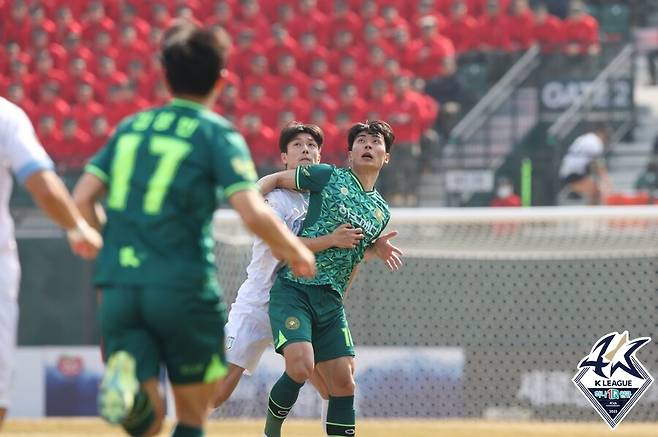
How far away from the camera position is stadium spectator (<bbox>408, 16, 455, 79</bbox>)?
17.2 metres

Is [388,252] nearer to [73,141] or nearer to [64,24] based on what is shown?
[73,141]

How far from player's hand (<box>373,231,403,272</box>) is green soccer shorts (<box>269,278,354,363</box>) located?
0.37 metres

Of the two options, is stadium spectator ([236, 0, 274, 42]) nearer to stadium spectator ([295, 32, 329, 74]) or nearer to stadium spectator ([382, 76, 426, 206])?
stadium spectator ([295, 32, 329, 74])

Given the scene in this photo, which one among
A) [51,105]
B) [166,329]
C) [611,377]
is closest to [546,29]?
[51,105]

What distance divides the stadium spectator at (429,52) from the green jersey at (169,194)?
1272 centimetres

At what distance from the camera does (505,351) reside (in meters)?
13.5

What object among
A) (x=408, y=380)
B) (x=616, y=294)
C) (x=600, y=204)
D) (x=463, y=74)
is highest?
(x=463, y=74)

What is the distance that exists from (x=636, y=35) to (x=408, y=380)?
7.98 meters

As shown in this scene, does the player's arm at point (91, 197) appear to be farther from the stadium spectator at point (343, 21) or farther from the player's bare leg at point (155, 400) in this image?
the stadium spectator at point (343, 21)

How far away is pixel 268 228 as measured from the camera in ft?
15.4

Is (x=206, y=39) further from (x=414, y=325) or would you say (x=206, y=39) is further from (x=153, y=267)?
(x=414, y=325)

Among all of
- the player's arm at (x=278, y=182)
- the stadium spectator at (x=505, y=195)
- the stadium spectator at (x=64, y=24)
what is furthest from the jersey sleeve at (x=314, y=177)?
the stadium spectator at (x=64, y=24)

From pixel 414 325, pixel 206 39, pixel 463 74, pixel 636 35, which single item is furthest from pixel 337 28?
pixel 206 39

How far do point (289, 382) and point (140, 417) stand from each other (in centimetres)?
308
